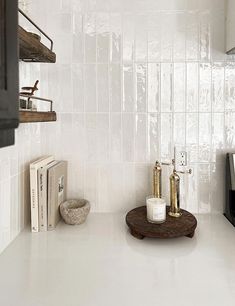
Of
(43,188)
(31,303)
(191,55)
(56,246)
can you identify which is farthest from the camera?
(191,55)

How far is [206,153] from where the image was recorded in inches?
50.2

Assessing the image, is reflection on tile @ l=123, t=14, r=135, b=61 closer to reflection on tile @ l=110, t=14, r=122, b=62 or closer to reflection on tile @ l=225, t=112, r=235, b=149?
reflection on tile @ l=110, t=14, r=122, b=62

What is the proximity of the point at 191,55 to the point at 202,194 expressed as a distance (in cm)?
59

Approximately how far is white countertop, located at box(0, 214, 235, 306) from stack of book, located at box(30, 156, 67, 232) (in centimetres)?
4

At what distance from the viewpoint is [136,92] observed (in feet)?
4.14

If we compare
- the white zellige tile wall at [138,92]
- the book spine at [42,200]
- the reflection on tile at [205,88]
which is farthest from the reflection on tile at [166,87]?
the book spine at [42,200]

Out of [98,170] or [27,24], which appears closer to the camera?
[27,24]

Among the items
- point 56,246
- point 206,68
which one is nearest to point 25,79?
point 56,246

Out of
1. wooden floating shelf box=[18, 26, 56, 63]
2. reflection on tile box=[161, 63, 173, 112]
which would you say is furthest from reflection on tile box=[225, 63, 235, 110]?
wooden floating shelf box=[18, 26, 56, 63]

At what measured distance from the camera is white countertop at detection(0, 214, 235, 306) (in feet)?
2.27

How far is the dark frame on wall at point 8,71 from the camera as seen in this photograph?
1.71 feet

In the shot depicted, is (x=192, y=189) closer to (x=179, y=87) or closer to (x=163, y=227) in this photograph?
(x=163, y=227)

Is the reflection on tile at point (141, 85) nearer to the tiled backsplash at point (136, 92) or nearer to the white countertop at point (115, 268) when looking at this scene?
the tiled backsplash at point (136, 92)

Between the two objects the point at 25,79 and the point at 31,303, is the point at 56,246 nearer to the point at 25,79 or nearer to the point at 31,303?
the point at 31,303
